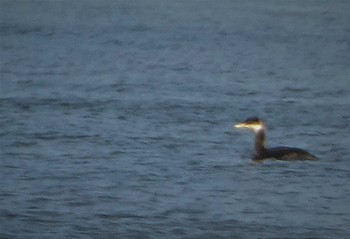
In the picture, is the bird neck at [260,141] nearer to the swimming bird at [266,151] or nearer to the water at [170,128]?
the swimming bird at [266,151]

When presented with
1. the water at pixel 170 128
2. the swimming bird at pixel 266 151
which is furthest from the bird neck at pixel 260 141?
the water at pixel 170 128

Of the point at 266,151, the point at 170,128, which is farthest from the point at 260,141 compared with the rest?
the point at 170,128

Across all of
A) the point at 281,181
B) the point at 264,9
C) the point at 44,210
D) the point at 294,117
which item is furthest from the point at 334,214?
the point at 264,9

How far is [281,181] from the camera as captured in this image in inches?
571

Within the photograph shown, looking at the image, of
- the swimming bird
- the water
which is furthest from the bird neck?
the water

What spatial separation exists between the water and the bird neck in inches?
5.5

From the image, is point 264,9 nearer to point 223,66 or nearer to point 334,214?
point 223,66

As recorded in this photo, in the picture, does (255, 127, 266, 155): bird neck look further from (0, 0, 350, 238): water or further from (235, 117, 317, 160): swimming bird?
(0, 0, 350, 238): water

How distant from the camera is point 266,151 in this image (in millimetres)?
15445

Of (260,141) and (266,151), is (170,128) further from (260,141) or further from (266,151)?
(266,151)

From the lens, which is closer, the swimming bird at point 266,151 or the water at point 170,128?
the water at point 170,128

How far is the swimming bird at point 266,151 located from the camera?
15125 millimetres

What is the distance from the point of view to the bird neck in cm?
1548

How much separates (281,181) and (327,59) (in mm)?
9769
